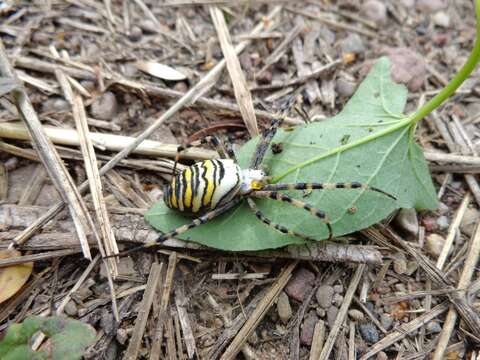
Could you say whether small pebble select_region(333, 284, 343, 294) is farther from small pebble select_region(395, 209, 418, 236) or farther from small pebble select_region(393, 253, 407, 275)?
small pebble select_region(395, 209, 418, 236)

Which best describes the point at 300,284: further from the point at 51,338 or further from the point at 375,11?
the point at 375,11

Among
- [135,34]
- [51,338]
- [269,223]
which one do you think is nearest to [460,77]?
[269,223]

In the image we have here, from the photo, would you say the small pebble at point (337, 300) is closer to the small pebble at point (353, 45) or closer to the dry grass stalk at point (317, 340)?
the dry grass stalk at point (317, 340)

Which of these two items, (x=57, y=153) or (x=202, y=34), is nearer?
(x=57, y=153)


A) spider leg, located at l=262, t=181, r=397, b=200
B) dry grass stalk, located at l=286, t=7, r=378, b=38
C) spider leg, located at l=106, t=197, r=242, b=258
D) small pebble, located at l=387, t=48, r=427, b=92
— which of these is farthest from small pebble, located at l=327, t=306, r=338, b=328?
dry grass stalk, located at l=286, t=7, r=378, b=38

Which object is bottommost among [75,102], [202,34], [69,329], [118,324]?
[118,324]

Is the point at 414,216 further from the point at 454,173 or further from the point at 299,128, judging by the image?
the point at 299,128

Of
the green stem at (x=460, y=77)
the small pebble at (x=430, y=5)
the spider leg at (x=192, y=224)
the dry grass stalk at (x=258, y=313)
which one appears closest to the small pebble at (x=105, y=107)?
the spider leg at (x=192, y=224)

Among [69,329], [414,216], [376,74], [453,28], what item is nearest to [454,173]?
[414,216]
